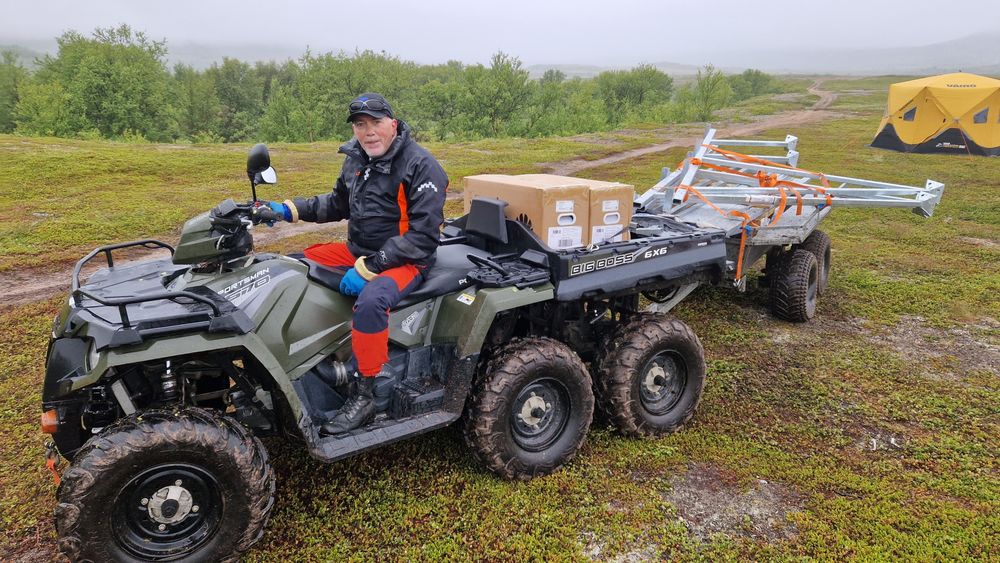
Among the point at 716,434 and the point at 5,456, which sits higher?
→ the point at 5,456

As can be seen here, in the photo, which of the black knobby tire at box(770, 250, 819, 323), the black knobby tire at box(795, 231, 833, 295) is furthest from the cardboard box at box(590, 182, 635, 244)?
the black knobby tire at box(795, 231, 833, 295)

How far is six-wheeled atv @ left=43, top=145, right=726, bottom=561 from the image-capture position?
2781 millimetres

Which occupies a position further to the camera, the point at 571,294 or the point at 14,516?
the point at 571,294

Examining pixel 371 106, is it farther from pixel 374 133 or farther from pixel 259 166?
pixel 259 166

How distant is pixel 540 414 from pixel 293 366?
159 centimetres

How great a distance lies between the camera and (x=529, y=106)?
44.4 metres

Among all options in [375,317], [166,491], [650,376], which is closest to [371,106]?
[375,317]

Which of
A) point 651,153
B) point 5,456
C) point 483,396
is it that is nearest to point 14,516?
point 5,456

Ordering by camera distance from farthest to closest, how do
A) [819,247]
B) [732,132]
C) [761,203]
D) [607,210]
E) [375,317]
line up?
[732,132] → [819,247] → [761,203] → [607,210] → [375,317]

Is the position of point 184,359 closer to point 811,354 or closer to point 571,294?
point 571,294

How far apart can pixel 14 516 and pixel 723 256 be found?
196 inches

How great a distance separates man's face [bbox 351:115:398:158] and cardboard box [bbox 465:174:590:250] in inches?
38.2

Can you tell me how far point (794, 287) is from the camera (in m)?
6.45

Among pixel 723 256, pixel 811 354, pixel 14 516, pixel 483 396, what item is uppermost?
pixel 723 256
